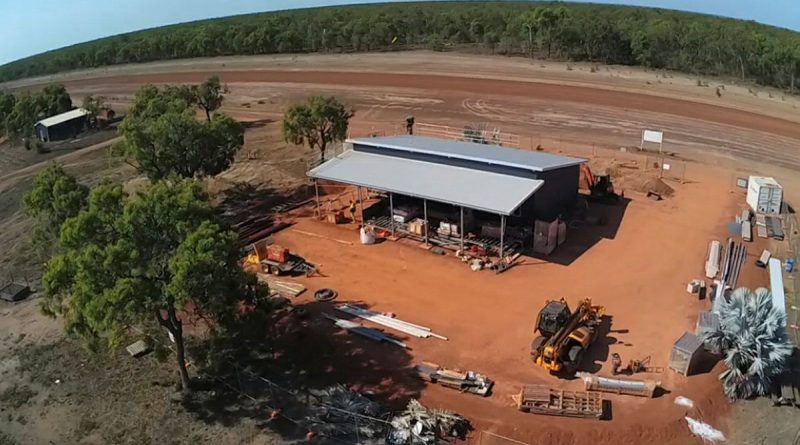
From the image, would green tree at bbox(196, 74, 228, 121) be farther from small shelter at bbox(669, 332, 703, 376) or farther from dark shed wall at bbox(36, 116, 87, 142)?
small shelter at bbox(669, 332, 703, 376)

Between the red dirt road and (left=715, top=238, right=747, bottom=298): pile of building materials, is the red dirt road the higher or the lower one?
the higher one

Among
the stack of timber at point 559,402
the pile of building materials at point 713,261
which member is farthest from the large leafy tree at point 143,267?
the pile of building materials at point 713,261

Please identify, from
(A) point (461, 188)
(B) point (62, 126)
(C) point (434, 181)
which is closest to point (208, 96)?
(B) point (62, 126)

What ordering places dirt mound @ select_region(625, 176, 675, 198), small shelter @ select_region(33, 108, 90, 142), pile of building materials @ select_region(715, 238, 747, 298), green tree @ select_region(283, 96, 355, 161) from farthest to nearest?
small shelter @ select_region(33, 108, 90, 142)
green tree @ select_region(283, 96, 355, 161)
dirt mound @ select_region(625, 176, 675, 198)
pile of building materials @ select_region(715, 238, 747, 298)

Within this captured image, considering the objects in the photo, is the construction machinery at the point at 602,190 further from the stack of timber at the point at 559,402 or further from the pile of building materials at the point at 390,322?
the stack of timber at the point at 559,402

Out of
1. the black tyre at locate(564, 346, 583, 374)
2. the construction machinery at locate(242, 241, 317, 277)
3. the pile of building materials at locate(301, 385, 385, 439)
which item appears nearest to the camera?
the pile of building materials at locate(301, 385, 385, 439)

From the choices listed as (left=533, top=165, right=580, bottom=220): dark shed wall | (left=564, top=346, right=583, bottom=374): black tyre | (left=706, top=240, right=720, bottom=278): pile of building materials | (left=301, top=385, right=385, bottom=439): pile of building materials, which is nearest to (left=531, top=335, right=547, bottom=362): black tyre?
(left=564, top=346, right=583, bottom=374): black tyre

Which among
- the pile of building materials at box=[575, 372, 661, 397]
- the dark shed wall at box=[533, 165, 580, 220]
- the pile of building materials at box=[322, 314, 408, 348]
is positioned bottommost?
the pile of building materials at box=[575, 372, 661, 397]
